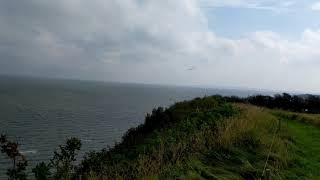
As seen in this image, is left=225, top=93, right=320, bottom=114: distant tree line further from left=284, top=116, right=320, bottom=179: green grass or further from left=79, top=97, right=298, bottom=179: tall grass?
left=79, top=97, right=298, bottom=179: tall grass

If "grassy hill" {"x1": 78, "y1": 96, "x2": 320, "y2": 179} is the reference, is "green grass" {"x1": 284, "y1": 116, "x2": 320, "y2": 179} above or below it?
below

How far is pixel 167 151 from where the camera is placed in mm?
12000

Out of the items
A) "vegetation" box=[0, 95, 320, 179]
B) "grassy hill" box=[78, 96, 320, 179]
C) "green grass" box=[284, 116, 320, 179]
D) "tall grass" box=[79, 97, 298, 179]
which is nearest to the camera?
"vegetation" box=[0, 95, 320, 179]

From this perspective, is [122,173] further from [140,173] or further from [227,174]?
[227,174]

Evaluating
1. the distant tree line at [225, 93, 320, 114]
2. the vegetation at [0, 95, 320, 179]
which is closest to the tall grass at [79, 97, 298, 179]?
the vegetation at [0, 95, 320, 179]

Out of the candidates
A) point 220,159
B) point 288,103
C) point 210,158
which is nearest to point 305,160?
point 220,159

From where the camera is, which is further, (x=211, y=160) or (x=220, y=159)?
(x=220, y=159)

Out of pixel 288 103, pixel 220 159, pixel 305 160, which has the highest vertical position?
pixel 288 103

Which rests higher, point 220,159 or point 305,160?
point 220,159

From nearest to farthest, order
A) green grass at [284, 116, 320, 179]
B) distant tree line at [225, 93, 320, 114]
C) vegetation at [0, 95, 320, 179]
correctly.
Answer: vegetation at [0, 95, 320, 179] → green grass at [284, 116, 320, 179] → distant tree line at [225, 93, 320, 114]

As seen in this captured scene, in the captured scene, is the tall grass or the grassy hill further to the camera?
the grassy hill

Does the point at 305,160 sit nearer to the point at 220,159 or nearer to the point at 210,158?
the point at 220,159

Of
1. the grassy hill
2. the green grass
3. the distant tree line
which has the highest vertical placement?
the distant tree line

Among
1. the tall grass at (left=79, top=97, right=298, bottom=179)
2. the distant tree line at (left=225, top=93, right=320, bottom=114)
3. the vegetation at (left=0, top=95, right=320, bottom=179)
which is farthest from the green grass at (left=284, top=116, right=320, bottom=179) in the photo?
the distant tree line at (left=225, top=93, right=320, bottom=114)
